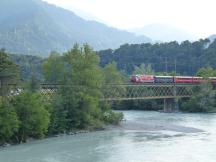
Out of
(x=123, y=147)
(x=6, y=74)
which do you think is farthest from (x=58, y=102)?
(x=123, y=147)

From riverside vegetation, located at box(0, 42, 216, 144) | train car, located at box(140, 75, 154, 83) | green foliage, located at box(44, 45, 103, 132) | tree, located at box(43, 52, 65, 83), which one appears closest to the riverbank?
riverside vegetation, located at box(0, 42, 216, 144)

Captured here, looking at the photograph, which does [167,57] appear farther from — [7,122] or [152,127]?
[7,122]

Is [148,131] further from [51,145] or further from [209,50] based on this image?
[209,50]

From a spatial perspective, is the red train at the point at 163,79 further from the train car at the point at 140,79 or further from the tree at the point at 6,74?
the tree at the point at 6,74

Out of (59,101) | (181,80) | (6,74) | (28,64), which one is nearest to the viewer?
(6,74)

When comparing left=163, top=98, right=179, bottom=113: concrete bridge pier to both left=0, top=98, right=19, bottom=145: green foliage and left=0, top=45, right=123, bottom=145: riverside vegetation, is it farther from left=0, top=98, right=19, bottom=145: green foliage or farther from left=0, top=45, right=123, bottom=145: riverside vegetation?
left=0, top=98, right=19, bottom=145: green foliage

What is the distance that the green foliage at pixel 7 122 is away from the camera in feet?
150

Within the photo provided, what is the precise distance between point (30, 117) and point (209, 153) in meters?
17.9

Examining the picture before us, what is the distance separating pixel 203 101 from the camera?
87.3 m

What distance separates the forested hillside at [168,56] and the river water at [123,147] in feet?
244

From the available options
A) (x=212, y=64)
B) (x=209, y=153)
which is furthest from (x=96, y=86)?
(x=212, y=64)

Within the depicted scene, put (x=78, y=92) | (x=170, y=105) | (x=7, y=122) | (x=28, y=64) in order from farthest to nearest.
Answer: (x=28, y=64) → (x=170, y=105) → (x=78, y=92) → (x=7, y=122)

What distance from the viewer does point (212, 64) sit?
125250 mm

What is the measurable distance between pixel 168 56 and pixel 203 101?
57442 millimetres
